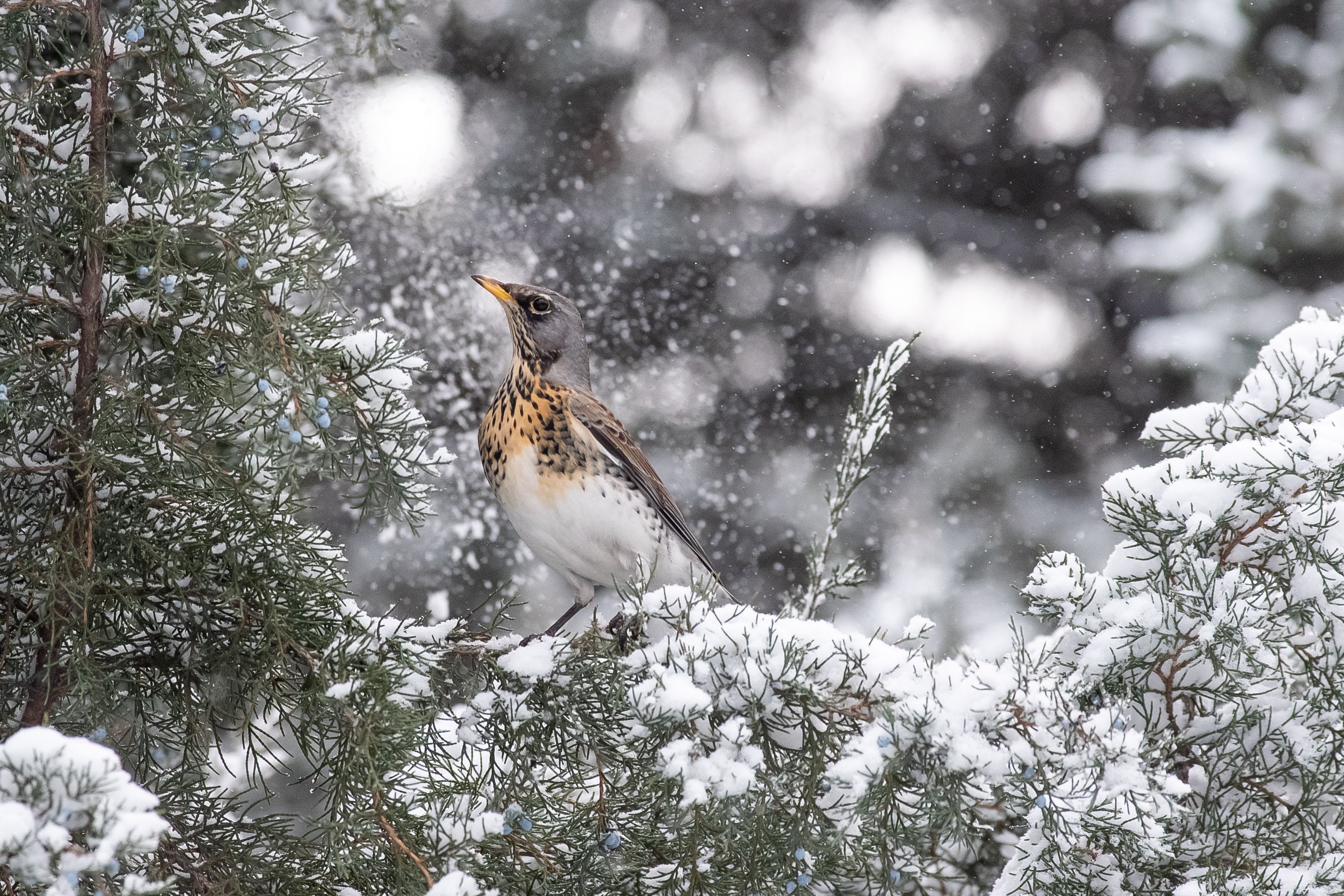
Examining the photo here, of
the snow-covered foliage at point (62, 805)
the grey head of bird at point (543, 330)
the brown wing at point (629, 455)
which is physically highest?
the grey head of bird at point (543, 330)

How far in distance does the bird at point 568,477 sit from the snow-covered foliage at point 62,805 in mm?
1487

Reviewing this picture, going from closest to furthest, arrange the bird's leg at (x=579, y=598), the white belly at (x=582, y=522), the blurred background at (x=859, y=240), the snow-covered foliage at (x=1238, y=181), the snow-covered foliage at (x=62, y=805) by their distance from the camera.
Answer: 1. the snow-covered foliage at (x=62, y=805)
2. the white belly at (x=582, y=522)
3. the bird's leg at (x=579, y=598)
4. the blurred background at (x=859, y=240)
5. the snow-covered foliage at (x=1238, y=181)

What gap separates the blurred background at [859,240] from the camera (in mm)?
4289

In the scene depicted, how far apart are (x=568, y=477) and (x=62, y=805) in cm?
158

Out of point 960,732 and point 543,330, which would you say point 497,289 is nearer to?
point 543,330

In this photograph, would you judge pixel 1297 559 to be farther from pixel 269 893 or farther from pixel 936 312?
pixel 936 312

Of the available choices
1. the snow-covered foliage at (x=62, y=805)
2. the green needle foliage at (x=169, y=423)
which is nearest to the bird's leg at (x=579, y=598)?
the green needle foliage at (x=169, y=423)

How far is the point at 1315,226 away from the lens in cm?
446

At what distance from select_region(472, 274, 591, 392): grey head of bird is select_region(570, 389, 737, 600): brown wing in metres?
0.12

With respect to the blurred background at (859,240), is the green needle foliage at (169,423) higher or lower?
lower

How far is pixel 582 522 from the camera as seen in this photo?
251 cm

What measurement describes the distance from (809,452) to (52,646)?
3560 millimetres

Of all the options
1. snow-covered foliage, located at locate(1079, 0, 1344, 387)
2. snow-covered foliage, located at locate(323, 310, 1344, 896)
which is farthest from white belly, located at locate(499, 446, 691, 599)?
snow-covered foliage, located at locate(1079, 0, 1344, 387)

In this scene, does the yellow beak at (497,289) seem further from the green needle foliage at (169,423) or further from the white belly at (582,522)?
the green needle foliage at (169,423)
